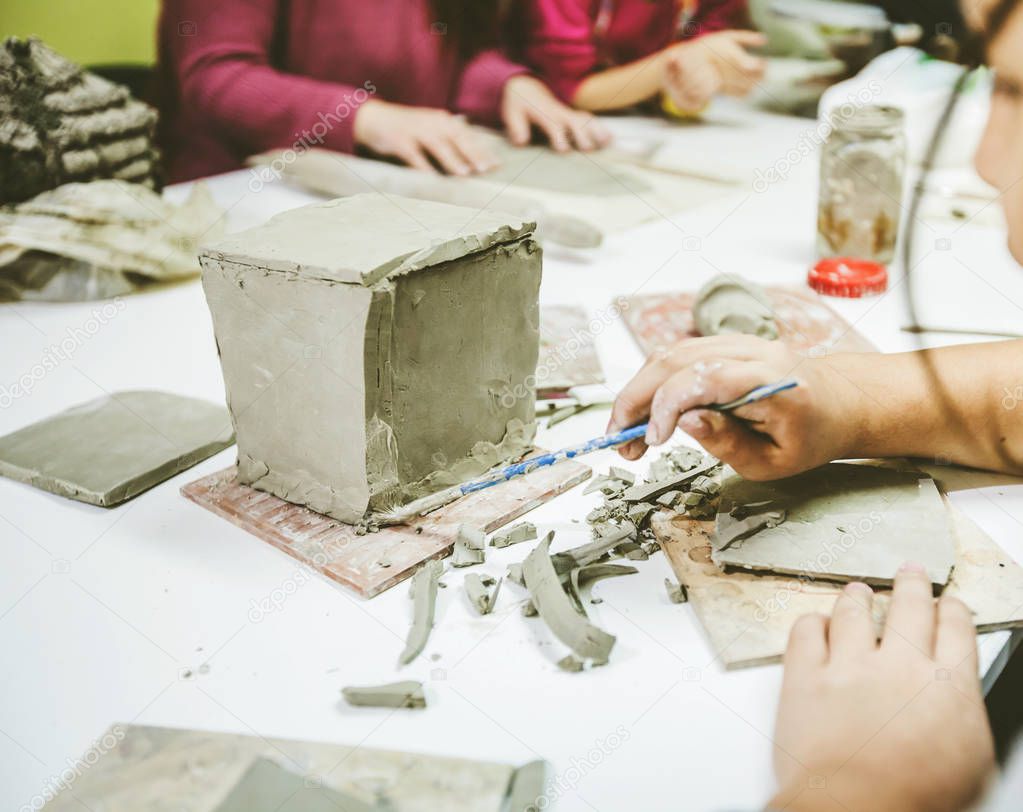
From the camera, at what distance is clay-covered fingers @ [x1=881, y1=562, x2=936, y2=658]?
107 cm

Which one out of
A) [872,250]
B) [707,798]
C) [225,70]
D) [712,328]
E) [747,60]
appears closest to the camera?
[707,798]

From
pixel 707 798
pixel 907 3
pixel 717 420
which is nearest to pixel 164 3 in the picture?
pixel 907 3

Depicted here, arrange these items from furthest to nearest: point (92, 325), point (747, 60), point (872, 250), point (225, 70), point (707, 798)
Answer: point (747, 60) → point (225, 70) → point (872, 250) → point (92, 325) → point (707, 798)

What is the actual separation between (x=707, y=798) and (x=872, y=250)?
192cm

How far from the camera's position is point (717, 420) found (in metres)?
1.27

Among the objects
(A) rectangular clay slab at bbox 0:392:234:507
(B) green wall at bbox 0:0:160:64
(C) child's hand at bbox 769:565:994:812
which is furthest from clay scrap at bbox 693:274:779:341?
(B) green wall at bbox 0:0:160:64

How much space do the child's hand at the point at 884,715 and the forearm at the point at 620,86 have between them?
3213 millimetres

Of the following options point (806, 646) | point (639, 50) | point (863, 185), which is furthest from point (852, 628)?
point (639, 50)

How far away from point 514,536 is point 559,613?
0.23 m

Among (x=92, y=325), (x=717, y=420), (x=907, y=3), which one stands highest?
(x=907, y=3)

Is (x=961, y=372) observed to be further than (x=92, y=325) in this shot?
No

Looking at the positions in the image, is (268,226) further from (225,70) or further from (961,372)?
(225,70)

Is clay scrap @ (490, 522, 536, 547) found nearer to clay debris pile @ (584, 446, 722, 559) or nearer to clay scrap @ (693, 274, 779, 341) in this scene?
clay debris pile @ (584, 446, 722, 559)

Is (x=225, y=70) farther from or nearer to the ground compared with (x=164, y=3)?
nearer to the ground
